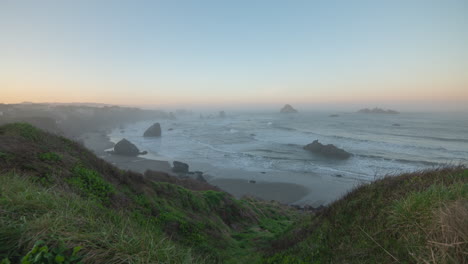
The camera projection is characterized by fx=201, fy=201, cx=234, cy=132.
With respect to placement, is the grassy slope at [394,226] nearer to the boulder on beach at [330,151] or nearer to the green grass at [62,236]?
the green grass at [62,236]

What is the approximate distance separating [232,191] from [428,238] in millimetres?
19249

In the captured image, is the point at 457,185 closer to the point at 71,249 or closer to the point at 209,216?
the point at 71,249

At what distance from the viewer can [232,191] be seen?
21.3m

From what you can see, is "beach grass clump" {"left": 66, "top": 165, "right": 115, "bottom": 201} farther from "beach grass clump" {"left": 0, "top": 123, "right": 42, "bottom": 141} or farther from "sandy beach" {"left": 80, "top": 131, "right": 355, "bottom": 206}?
"sandy beach" {"left": 80, "top": 131, "right": 355, "bottom": 206}

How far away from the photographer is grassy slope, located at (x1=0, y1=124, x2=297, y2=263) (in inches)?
88.4

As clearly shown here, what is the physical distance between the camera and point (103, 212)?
3.80 meters

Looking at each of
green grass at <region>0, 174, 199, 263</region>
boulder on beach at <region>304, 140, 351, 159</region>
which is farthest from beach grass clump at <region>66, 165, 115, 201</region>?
boulder on beach at <region>304, 140, 351, 159</region>

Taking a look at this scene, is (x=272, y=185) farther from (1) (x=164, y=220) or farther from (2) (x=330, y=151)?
(1) (x=164, y=220)

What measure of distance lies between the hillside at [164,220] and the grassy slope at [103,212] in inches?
0.7

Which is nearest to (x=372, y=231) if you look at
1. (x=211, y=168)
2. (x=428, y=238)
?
(x=428, y=238)

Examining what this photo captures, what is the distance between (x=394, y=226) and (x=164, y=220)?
242 inches

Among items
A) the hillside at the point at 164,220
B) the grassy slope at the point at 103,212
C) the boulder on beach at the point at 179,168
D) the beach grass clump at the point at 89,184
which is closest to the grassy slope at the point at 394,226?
the hillside at the point at 164,220

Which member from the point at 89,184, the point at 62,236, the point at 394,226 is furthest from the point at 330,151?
the point at 62,236

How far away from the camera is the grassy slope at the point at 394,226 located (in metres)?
2.52
